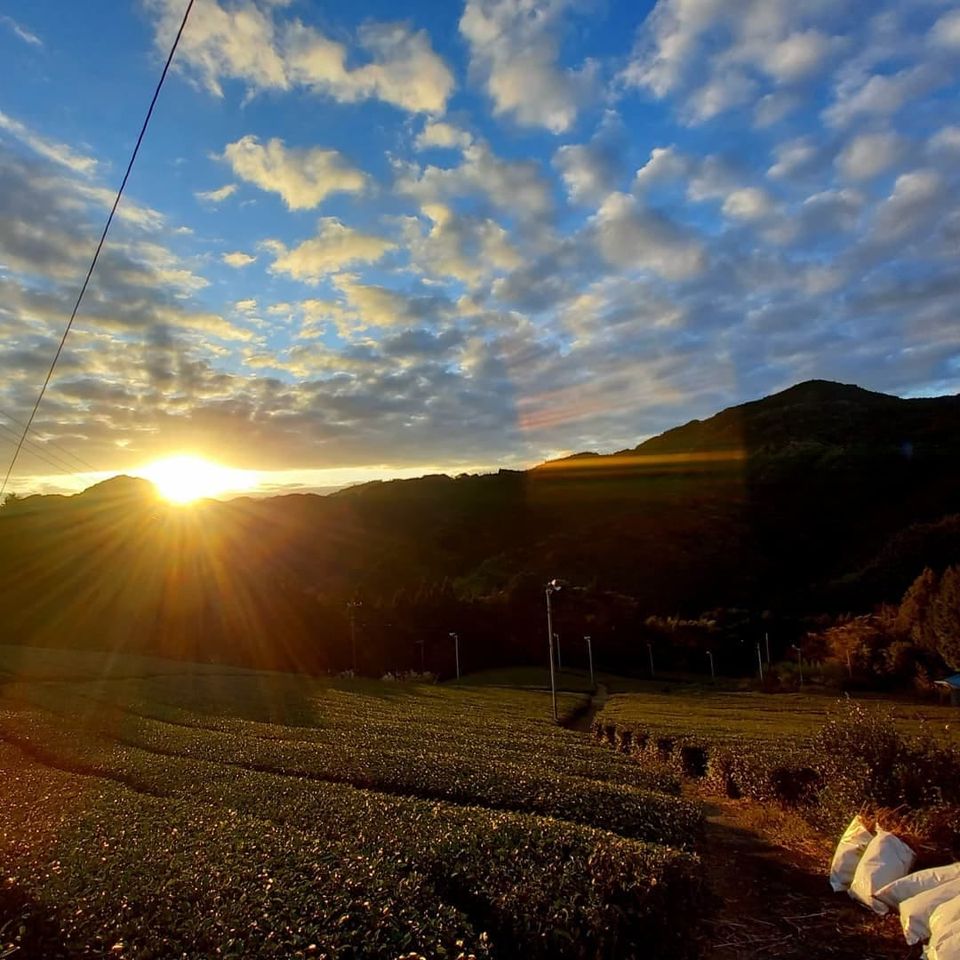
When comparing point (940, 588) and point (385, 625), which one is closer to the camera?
point (940, 588)

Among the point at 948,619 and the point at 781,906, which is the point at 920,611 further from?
the point at 781,906

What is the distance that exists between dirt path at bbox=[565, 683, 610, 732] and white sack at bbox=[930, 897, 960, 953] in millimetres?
31514

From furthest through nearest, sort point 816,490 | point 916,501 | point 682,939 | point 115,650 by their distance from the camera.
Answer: point 816,490
point 916,501
point 115,650
point 682,939

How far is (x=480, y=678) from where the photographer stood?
3339 inches

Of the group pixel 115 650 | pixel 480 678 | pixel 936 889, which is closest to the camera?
pixel 936 889

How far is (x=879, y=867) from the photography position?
1008cm

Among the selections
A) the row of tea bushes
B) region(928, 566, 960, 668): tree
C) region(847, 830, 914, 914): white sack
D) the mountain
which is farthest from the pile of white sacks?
the mountain

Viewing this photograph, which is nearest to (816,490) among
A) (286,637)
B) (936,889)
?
(286,637)

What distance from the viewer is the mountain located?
8475 centimetres

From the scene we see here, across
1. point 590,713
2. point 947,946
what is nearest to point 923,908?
point 947,946

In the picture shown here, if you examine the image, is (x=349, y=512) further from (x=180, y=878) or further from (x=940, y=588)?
(x=180, y=878)

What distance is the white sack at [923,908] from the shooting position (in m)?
8.55

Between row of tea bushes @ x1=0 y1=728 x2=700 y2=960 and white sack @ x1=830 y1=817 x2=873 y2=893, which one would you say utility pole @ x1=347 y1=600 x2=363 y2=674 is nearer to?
row of tea bushes @ x1=0 y1=728 x2=700 y2=960

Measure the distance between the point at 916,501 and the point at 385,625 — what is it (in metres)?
116
